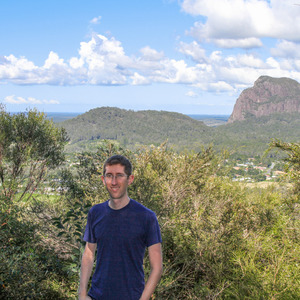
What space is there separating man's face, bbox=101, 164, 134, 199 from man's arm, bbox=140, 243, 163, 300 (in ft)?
1.52

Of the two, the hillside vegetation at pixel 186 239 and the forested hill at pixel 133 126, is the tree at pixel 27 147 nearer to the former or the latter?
the hillside vegetation at pixel 186 239

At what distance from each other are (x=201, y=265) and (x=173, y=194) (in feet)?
6.71

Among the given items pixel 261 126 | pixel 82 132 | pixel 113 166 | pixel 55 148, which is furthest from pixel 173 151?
pixel 261 126

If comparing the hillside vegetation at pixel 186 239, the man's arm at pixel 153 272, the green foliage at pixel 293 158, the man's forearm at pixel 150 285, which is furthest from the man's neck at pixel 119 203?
the green foliage at pixel 293 158

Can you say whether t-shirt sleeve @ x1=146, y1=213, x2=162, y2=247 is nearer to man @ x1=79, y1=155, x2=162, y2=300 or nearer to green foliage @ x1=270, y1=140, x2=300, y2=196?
man @ x1=79, y1=155, x2=162, y2=300

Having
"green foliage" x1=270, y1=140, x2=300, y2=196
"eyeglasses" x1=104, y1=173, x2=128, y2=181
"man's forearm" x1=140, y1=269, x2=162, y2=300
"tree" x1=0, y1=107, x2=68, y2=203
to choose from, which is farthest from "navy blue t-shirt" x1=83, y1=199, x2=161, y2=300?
"tree" x1=0, y1=107, x2=68, y2=203

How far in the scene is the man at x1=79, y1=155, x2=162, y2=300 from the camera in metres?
2.27

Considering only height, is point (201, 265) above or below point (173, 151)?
below

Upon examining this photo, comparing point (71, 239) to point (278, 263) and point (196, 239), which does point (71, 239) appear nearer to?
point (196, 239)

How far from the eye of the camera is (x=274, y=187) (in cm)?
1075

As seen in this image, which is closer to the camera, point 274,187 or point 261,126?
point 274,187

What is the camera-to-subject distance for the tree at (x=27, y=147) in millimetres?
15758

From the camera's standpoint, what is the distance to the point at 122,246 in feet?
7.54

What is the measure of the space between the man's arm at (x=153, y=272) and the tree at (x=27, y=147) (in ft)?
45.6
